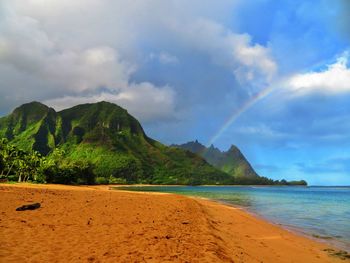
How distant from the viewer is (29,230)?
41.3 feet

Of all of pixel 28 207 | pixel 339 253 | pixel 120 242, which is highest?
pixel 28 207

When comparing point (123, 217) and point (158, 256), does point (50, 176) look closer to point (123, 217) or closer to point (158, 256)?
point (123, 217)

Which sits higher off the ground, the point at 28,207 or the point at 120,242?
the point at 28,207

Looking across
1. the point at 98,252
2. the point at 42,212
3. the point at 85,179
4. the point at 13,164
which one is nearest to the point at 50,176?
the point at 13,164

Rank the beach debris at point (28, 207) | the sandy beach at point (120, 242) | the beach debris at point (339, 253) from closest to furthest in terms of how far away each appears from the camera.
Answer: the sandy beach at point (120, 242), the beach debris at point (339, 253), the beach debris at point (28, 207)

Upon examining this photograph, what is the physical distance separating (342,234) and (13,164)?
8374 cm

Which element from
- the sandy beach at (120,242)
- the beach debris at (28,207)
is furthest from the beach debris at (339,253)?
the beach debris at (28,207)

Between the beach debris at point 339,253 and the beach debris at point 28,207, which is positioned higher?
the beach debris at point 28,207

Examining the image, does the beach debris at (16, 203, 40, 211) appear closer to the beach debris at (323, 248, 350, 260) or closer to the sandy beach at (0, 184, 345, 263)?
the sandy beach at (0, 184, 345, 263)

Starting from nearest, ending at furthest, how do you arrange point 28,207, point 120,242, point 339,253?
point 120,242 → point 339,253 → point 28,207

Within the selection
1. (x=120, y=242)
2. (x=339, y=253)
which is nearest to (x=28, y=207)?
(x=120, y=242)

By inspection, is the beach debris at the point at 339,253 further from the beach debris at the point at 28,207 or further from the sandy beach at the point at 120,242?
the beach debris at the point at 28,207

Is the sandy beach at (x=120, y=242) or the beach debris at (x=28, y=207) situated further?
the beach debris at (x=28, y=207)

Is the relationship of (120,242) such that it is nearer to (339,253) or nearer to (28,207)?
(28,207)
